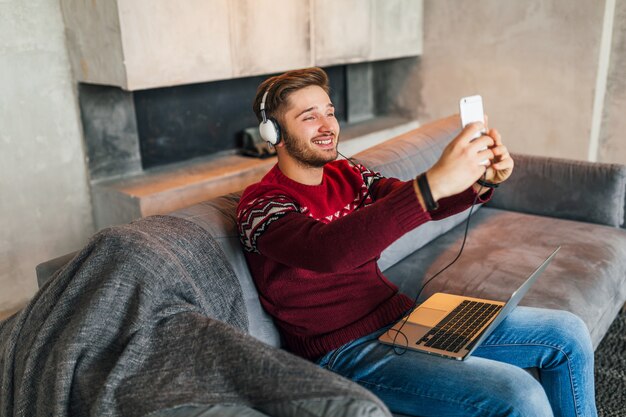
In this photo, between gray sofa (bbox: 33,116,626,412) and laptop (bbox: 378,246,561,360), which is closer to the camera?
laptop (bbox: 378,246,561,360)

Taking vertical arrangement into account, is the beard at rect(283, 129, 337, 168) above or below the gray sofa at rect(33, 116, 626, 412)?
above

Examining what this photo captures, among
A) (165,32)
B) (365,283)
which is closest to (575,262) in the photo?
(365,283)

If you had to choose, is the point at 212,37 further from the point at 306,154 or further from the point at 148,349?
the point at 148,349

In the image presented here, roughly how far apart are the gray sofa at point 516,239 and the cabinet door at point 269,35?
100cm

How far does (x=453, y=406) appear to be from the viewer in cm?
141

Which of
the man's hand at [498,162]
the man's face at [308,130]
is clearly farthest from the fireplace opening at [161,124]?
the man's hand at [498,162]

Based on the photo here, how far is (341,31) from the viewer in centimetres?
379

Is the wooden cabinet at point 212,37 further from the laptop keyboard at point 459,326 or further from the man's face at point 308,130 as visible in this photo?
the laptop keyboard at point 459,326

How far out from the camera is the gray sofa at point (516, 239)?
1792mm

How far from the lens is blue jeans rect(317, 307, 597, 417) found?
55.2 inches

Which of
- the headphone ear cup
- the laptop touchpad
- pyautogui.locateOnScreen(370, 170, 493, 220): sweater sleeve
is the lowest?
the laptop touchpad

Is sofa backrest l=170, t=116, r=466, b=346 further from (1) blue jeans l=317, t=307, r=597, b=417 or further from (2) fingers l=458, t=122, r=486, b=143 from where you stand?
(2) fingers l=458, t=122, r=486, b=143

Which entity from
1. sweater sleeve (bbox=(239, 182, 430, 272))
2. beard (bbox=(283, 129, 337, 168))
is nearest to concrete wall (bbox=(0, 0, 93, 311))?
beard (bbox=(283, 129, 337, 168))

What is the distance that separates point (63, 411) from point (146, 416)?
0.19 m
